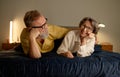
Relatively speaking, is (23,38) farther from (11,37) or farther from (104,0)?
(104,0)

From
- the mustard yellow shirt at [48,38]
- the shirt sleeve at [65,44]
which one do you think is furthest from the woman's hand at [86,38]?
the mustard yellow shirt at [48,38]

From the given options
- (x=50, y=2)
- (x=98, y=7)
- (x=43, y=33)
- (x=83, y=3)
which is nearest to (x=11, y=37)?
(x=50, y=2)

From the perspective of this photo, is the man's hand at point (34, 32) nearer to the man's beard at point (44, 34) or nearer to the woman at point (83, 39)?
the man's beard at point (44, 34)

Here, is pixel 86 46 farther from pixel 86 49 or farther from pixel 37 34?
pixel 37 34

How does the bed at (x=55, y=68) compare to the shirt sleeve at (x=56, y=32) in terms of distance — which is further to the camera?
the shirt sleeve at (x=56, y=32)

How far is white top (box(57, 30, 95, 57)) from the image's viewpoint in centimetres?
155

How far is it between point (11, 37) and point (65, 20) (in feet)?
3.90

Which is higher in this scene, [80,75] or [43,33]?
[43,33]

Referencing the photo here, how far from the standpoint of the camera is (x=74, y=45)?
5.28 feet

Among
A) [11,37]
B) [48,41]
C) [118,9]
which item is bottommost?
[11,37]

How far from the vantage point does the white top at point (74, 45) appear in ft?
5.09

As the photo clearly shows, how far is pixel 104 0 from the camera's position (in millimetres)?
3850

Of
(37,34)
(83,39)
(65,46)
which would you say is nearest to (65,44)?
(65,46)

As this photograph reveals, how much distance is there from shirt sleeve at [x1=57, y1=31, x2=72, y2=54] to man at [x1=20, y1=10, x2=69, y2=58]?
107mm
